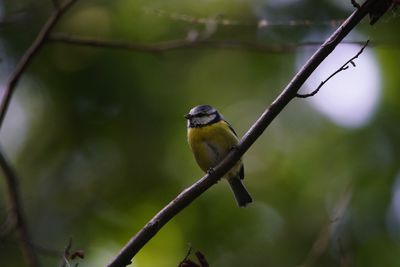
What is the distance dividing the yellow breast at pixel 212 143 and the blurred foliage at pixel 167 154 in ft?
5.59

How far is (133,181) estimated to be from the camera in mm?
6977

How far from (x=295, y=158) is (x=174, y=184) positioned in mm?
1317

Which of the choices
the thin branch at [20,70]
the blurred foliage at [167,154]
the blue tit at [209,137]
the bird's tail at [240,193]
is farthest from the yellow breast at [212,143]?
the blurred foliage at [167,154]

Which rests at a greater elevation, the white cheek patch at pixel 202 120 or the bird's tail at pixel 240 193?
the white cheek patch at pixel 202 120

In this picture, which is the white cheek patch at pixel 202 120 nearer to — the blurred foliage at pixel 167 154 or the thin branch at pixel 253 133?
the blurred foliage at pixel 167 154

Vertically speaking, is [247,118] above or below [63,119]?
below

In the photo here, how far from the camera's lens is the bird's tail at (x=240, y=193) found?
5.62 metres

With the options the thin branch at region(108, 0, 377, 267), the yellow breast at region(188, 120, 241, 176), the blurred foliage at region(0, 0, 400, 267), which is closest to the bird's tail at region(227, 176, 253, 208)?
the yellow breast at region(188, 120, 241, 176)

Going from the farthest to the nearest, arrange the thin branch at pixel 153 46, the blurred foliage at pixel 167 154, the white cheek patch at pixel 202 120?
the blurred foliage at pixel 167 154, the white cheek patch at pixel 202 120, the thin branch at pixel 153 46

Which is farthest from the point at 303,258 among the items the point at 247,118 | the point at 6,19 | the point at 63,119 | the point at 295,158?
the point at 6,19

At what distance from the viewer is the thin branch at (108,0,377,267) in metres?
3.12

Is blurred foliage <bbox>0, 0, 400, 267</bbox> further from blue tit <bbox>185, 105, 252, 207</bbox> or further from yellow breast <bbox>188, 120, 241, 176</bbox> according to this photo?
yellow breast <bbox>188, 120, 241, 176</bbox>

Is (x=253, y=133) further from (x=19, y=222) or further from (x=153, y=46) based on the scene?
(x=153, y=46)

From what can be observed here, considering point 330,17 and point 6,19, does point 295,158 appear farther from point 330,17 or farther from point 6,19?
point 6,19
